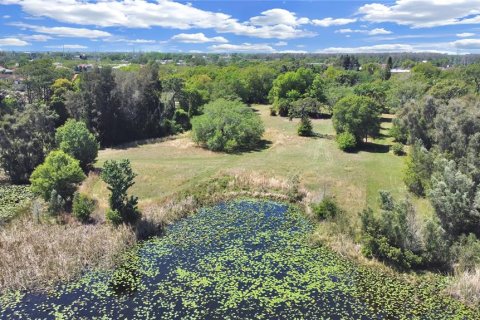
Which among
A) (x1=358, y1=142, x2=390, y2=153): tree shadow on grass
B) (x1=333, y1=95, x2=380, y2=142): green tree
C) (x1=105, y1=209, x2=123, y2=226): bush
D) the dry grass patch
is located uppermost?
(x1=333, y1=95, x2=380, y2=142): green tree

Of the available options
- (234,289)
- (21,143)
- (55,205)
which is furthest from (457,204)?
(21,143)

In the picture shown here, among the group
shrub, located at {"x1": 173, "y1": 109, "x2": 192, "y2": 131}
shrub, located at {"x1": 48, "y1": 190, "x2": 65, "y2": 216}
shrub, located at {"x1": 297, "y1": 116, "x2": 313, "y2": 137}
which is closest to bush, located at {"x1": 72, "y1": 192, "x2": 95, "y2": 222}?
shrub, located at {"x1": 48, "y1": 190, "x2": 65, "y2": 216}

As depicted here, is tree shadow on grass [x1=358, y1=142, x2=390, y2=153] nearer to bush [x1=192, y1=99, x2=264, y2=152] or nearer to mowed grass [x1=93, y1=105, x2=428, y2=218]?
mowed grass [x1=93, y1=105, x2=428, y2=218]

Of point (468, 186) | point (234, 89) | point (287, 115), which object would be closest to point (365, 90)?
point (287, 115)

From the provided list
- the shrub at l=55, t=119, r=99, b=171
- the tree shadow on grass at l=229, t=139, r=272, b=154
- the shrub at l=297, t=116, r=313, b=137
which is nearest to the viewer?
the shrub at l=55, t=119, r=99, b=171

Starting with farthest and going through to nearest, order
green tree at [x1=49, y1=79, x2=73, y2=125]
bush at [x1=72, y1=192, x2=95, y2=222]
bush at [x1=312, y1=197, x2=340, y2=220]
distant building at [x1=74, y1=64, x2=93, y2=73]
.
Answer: green tree at [x1=49, y1=79, x2=73, y2=125]
distant building at [x1=74, y1=64, x2=93, y2=73]
bush at [x1=312, y1=197, x2=340, y2=220]
bush at [x1=72, y1=192, x2=95, y2=222]

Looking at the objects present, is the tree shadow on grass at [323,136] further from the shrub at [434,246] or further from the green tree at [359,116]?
the shrub at [434,246]
